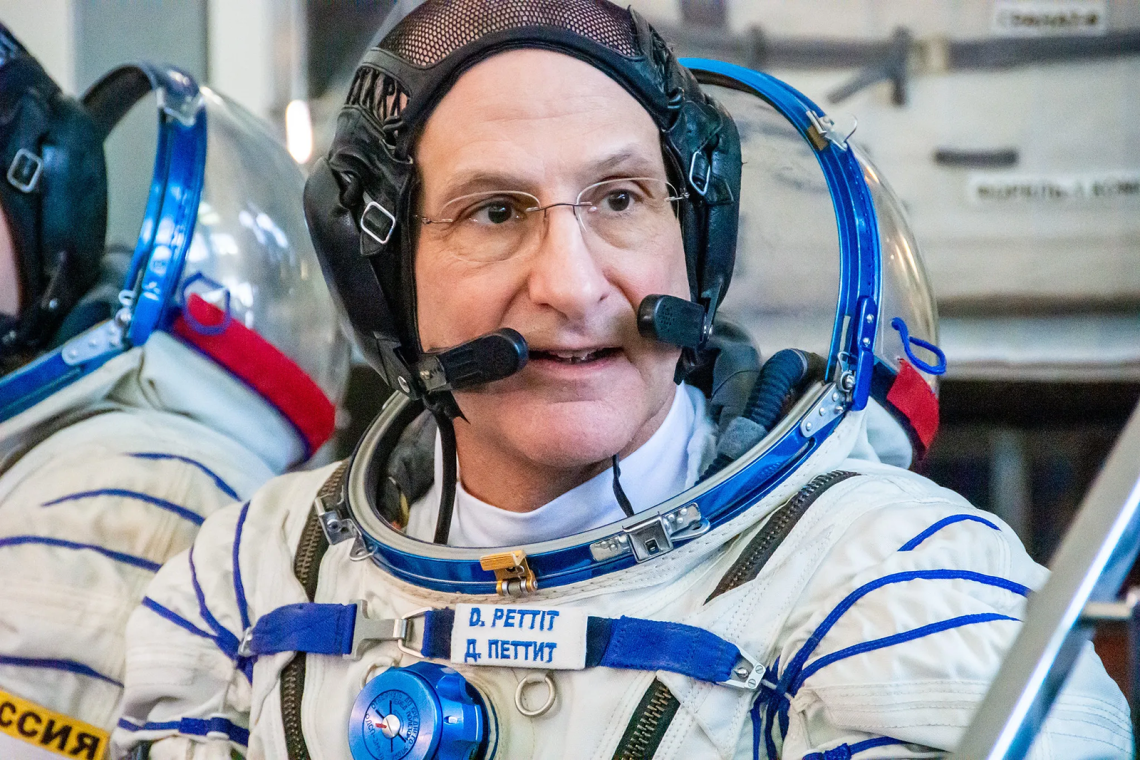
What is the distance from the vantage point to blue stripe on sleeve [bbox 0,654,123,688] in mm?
1311

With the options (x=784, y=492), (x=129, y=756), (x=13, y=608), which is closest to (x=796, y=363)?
(x=784, y=492)

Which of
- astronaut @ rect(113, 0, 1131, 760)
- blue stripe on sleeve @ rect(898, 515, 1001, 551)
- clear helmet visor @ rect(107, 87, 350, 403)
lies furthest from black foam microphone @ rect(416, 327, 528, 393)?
clear helmet visor @ rect(107, 87, 350, 403)

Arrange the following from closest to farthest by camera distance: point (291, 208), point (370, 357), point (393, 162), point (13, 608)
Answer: point (393, 162), point (370, 357), point (13, 608), point (291, 208)

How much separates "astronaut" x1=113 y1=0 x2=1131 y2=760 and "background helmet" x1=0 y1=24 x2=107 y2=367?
1.75 ft

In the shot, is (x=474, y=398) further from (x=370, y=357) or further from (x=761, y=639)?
(x=761, y=639)

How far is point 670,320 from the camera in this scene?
3.32 feet

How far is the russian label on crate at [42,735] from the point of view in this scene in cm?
129

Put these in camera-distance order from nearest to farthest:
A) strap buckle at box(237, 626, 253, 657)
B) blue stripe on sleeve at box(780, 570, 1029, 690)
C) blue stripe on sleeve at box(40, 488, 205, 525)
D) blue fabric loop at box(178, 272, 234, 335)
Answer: blue stripe on sleeve at box(780, 570, 1029, 690), strap buckle at box(237, 626, 253, 657), blue stripe on sleeve at box(40, 488, 205, 525), blue fabric loop at box(178, 272, 234, 335)

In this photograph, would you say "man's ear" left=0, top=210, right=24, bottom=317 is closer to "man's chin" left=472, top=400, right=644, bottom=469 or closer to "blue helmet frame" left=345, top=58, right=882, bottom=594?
"blue helmet frame" left=345, top=58, right=882, bottom=594

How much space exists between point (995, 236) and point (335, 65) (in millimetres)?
1506

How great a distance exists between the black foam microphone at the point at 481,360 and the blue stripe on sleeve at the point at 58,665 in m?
0.57

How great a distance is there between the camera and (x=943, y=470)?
277 centimetres

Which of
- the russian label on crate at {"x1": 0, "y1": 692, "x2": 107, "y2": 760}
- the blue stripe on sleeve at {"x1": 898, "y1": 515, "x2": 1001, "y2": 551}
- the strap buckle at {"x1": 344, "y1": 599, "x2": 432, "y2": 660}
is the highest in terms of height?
the blue stripe on sleeve at {"x1": 898, "y1": 515, "x2": 1001, "y2": 551}

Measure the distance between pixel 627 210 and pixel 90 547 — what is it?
2.42 ft
